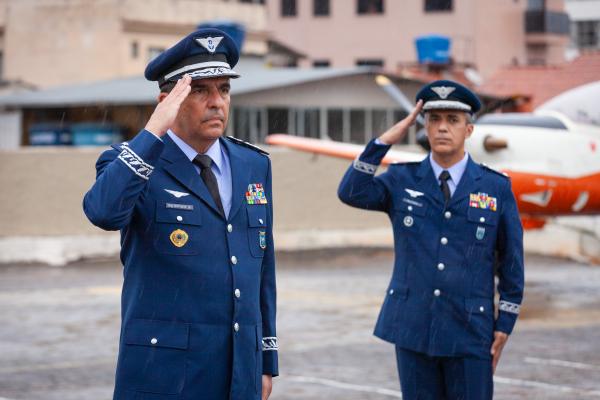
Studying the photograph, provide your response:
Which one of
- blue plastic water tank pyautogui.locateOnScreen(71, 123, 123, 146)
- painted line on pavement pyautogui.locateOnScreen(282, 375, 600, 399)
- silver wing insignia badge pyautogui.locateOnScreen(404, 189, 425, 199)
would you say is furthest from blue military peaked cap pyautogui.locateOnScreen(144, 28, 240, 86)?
blue plastic water tank pyautogui.locateOnScreen(71, 123, 123, 146)

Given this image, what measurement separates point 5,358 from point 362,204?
5.86 metres

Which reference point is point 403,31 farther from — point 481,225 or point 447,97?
point 481,225

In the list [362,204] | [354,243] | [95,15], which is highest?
[95,15]

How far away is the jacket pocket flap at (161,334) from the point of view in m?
4.32

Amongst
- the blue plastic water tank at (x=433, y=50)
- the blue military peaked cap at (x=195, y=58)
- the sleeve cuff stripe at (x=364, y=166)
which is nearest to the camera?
the blue military peaked cap at (x=195, y=58)

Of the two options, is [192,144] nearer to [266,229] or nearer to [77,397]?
[266,229]

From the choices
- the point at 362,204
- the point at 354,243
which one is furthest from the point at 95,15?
the point at 362,204

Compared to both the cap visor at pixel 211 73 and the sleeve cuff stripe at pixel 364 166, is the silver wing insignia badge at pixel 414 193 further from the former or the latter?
the cap visor at pixel 211 73

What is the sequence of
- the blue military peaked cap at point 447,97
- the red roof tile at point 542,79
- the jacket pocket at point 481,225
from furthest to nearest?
1. the red roof tile at point 542,79
2. the blue military peaked cap at point 447,97
3. the jacket pocket at point 481,225

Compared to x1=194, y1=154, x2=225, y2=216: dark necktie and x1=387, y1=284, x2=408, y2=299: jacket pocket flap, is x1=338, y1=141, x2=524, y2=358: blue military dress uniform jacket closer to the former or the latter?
x1=387, y1=284, x2=408, y2=299: jacket pocket flap

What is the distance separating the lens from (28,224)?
69.1ft

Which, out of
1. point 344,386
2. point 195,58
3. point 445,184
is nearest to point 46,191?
point 344,386

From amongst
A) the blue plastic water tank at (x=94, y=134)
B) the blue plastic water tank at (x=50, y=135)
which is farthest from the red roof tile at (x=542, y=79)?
the blue plastic water tank at (x=50, y=135)

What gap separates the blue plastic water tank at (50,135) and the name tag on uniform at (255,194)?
28.7 meters
